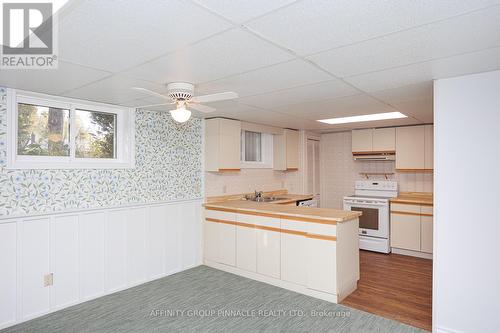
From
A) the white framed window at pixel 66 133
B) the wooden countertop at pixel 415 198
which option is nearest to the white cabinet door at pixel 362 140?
the wooden countertop at pixel 415 198

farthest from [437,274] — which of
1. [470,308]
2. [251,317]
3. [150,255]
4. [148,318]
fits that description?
[150,255]

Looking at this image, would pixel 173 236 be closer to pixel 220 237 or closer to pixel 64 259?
pixel 220 237

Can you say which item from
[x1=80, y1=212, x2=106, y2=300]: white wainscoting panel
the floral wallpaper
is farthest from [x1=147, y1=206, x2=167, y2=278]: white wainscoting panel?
[x1=80, y1=212, x2=106, y2=300]: white wainscoting panel

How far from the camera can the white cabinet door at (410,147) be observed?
5.20m

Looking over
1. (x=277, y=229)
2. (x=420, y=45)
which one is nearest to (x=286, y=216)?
(x=277, y=229)

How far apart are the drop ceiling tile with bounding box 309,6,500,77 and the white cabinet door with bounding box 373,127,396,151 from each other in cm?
348

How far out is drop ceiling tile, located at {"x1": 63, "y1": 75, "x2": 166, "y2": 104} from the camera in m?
2.64

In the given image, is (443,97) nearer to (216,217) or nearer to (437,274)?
(437,274)

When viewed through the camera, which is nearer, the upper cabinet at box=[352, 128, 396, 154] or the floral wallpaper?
the floral wallpaper

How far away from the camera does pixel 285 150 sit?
5.76 meters

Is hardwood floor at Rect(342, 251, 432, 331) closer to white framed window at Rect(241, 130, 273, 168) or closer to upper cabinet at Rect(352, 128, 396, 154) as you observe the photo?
upper cabinet at Rect(352, 128, 396, 154)

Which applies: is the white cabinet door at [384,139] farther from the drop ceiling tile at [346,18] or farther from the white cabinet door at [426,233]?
the drop ceiling tile at [346,18]

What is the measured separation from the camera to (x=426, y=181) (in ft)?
17.9

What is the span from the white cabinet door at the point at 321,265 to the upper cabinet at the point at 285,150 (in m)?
2.48
